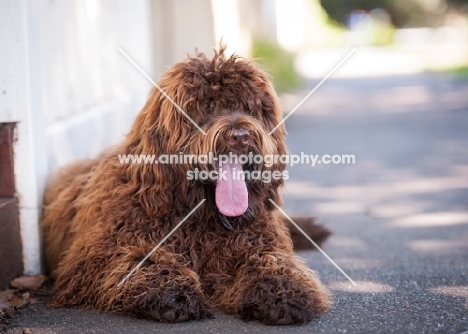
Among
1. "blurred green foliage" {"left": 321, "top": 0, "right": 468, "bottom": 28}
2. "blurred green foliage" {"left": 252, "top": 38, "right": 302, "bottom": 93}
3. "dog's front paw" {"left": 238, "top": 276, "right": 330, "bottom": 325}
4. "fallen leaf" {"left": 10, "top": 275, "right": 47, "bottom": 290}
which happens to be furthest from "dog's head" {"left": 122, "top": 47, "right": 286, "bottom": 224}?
"blurred green foliage" {"left": 321, "top": 0, "right": 468, "bottom": 28}

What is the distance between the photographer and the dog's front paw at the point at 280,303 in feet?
13.5

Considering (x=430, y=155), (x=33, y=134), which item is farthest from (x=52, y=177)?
(x=430, y=155)

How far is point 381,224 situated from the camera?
7230 millimetres

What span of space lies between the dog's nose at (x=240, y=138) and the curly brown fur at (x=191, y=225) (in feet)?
0.08

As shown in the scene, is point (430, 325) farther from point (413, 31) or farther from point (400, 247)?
point (413, 31)

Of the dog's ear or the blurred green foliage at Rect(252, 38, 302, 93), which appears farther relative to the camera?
the blurred green foliage at Rect(252, 38, 302, 93)

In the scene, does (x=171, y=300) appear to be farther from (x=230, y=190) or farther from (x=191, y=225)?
(x=230, y=190)

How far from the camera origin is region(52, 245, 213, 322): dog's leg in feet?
13.7

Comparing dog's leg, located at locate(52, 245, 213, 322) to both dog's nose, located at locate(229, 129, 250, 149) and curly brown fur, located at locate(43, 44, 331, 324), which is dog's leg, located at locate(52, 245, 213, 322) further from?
dog's nose, located at locate(229, 129, 250, 149)

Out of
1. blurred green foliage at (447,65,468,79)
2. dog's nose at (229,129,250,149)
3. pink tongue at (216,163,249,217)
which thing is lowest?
pink tongue at (216,163,249,217)

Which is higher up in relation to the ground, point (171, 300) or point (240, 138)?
point (240, 138)

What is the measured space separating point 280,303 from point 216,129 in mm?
1012

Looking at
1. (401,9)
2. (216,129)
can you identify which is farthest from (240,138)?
(401,9)

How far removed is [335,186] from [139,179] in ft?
16.8
